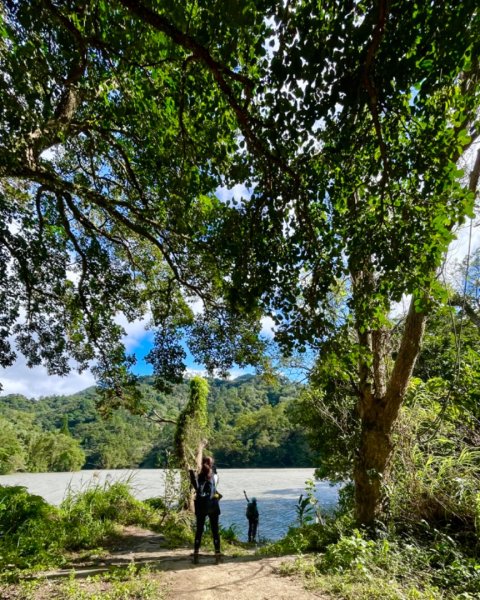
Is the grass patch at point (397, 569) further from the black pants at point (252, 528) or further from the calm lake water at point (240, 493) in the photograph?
the black pants at point (252, 528)

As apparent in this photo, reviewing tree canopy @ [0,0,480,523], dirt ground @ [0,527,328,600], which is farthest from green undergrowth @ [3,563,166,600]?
tree canopy @ [0,0,480,523]

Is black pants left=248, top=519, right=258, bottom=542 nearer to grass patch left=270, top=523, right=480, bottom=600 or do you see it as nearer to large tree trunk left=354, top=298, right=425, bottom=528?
large tree trunk left=354, top=298, right=425, bottom=528

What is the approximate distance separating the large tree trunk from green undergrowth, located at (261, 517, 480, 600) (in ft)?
1.83

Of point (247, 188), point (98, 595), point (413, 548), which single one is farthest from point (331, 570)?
point (247, 188)

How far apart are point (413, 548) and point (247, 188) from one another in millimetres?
4509

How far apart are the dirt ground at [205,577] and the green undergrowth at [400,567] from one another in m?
0.31

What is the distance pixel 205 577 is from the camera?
4355mm

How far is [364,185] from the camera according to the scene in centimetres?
332

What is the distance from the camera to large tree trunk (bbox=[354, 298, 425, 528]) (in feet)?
17.1

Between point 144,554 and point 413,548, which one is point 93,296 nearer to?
point 144,554

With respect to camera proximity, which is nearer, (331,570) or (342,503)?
(331,570)

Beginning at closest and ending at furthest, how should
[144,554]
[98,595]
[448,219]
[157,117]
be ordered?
1. [448,219]
2. [98,595]
3. [157,117]
4. [144,554]

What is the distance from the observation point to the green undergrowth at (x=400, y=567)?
3305 mm

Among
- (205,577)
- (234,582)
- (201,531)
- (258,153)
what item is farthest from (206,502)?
(258,153)
